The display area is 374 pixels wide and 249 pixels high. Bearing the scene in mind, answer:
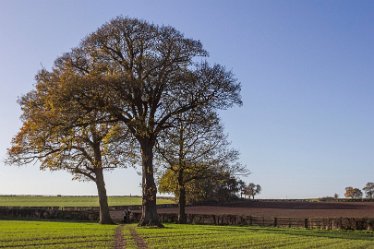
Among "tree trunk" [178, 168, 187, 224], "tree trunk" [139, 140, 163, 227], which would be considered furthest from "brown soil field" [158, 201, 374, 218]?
"tree trunk" [139, 140, 163, 227]

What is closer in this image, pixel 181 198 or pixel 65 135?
pixel 65 135

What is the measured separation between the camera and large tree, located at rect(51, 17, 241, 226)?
42.6 meters

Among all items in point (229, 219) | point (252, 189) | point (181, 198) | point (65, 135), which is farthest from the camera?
point (252, 189)

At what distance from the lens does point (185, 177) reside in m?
55.6

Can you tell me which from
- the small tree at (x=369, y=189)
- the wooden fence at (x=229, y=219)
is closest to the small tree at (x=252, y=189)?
the small tree at (x=369, y=189)

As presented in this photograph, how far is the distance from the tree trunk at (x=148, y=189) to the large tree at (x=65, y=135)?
1.71 meters

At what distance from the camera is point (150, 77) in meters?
42.7

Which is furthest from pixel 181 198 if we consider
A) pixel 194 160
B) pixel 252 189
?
pixel 252 189

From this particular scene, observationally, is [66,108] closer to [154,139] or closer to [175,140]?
[154,139]

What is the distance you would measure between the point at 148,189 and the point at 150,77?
370 inches

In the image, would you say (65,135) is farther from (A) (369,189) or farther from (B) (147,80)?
(A) (369,189)

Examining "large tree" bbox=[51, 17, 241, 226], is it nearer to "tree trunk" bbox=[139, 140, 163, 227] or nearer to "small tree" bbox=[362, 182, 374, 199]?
"tree trunk" bbox=[139, 140, 163, 227]

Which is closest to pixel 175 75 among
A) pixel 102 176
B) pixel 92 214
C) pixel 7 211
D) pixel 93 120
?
pixel 93 120

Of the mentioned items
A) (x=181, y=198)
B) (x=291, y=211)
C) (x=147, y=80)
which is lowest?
(x=291, y=211)
